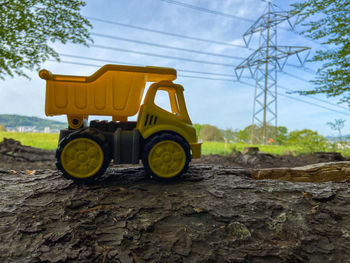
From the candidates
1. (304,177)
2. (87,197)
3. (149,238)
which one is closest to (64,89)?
(87,197)

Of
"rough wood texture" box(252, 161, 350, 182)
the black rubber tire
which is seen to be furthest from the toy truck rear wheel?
"rough wood texture" box(252, 161, 350, 182)

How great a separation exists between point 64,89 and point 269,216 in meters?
2.22

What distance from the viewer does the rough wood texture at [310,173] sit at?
3.03 m

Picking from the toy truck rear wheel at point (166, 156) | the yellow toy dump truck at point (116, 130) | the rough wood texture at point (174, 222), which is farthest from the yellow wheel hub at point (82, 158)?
the toy truck rear wheel at point (166, 156)

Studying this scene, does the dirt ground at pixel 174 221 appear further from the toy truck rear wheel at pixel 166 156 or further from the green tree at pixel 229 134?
the green tree at pixel 229 134

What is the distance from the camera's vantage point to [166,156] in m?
2.26

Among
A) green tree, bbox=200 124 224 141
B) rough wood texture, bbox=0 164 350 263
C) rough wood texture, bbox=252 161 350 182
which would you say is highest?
green tree, bbox=200 124 224 141

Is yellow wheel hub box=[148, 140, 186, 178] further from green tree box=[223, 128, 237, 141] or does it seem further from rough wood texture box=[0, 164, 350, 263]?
green tree box=[223, 128, 237, 141]

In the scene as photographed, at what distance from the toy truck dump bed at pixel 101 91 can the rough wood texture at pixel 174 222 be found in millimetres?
770

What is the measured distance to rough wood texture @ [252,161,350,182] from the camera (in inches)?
119

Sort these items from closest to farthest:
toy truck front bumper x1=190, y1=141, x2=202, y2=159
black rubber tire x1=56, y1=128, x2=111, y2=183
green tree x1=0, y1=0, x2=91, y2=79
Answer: black rubber tire x1=56, y1=128, x2=111, y2=183 < toy truck front bumper x1=190, y1=141, x2=202, y2=159 < green tree x1=0, y1=0, x2=91, y2=79

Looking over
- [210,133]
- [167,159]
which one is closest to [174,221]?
[167,159]

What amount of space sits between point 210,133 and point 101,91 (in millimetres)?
16771

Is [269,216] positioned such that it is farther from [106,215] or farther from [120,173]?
[120,173]
